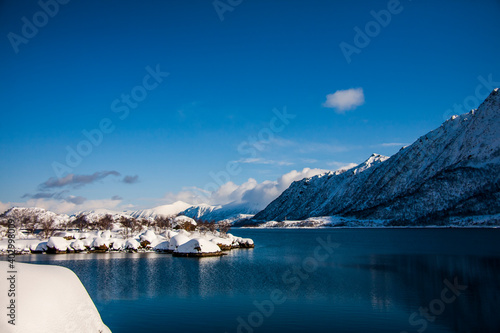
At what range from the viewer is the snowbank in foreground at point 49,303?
12.8 m

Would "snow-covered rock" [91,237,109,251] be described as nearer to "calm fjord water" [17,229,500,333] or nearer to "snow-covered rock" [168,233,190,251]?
"snow-covered rock" [168,233,190,251]

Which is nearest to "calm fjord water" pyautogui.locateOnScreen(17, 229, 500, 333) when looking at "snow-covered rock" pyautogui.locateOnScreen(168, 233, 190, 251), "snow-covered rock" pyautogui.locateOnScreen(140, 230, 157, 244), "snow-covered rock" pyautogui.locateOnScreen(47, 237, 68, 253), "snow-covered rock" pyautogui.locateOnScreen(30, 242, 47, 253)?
"snow-covered rock" pyautogui.locateOnScreen(168, 233, 190, 251)

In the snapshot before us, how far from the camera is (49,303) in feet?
45.2

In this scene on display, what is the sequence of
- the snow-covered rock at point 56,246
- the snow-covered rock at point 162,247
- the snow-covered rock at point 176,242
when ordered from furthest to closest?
the snow-covered rock at point 162,247 < the snow-covered rock at point 176,242 < the snow-covered rock at point 56,246

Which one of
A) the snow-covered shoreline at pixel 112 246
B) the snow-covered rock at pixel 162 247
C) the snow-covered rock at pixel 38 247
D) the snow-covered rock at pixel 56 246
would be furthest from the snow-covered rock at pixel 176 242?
the snow-covered rock at pixel 38 247

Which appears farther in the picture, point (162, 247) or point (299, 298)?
point (162, 247)

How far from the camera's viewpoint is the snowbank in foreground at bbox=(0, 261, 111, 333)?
12828 mm

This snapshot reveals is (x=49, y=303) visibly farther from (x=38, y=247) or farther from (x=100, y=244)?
(x=38, y=247)

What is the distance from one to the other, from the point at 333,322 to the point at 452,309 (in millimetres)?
10219

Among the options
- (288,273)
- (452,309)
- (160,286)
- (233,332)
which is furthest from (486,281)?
(160,286)

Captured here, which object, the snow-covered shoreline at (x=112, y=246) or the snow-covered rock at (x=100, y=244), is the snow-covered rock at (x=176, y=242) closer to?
the snow-covered shoreline at (x=112, y=246)

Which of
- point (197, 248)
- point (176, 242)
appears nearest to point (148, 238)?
point (176, 242)

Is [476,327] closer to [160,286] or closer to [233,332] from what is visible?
[233,332]

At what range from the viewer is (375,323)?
23844 millimetres
